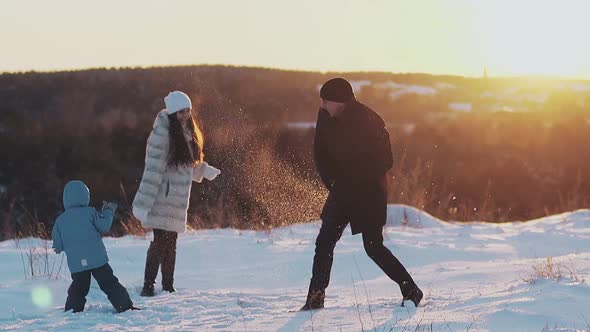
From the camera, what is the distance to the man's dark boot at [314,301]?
223 inches

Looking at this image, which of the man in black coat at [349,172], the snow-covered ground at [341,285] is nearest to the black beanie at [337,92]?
the man in black coat at [349,172]

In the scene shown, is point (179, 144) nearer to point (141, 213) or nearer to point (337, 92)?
point (141, 213)

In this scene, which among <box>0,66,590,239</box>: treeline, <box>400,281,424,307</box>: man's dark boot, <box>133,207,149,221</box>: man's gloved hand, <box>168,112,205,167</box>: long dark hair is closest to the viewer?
<box>400,281,424,307</box>: man's dark boot

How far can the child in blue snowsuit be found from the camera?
5.71 m

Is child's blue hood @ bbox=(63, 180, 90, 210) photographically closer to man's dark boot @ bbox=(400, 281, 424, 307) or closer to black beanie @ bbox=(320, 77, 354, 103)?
black beanie @ bbox=(320, 77, 354, 103)

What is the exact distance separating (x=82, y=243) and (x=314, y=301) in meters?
1.74

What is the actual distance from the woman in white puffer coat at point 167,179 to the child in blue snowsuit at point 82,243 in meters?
0.65

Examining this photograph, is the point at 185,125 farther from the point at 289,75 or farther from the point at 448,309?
the point at 289,75

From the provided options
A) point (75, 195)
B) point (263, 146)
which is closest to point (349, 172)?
point (75, 195)

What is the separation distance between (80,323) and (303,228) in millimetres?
6797

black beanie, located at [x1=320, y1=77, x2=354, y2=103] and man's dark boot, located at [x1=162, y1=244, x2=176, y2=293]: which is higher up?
black beanie, located at [x1=320, y1=77, x2=354, y2=103]

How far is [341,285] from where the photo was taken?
758cm

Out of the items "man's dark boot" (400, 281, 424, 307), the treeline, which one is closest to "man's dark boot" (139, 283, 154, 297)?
"man's dark boot" (400, 281, 424, 307)

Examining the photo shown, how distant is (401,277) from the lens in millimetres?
5793
